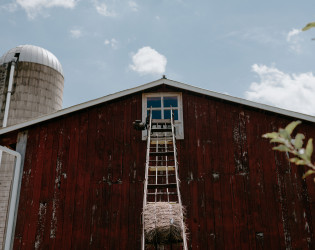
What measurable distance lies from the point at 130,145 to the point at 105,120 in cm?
111

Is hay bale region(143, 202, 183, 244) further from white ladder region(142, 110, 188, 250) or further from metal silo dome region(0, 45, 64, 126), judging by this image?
metal silo dome region(0, 45, 64, 126)

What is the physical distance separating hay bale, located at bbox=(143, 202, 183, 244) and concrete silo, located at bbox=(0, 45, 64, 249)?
1099cm

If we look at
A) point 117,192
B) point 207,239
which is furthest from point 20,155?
point 207,239

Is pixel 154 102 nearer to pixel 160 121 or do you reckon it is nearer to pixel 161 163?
pixel 160 121

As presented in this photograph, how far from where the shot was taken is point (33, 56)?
667 inches

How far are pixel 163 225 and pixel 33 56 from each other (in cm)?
1468

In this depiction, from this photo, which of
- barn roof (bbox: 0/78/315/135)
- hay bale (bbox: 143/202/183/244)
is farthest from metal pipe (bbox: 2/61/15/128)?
hay bale (bbox: 143/202/183/244)

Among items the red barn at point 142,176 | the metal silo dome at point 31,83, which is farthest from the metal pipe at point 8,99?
the red barn at point 142,176

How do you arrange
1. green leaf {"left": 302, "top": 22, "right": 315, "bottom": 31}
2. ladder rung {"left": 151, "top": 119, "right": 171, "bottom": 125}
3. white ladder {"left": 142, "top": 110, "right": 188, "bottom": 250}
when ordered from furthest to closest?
ladder rung {"left": 151, "top": 119, "right": 171, "bottom": 125} → white ladder {"left": 142, "top": 110, "right": 188, "bottom": 250} → green leaf {"left": 302, "top": 22, "right": 315, "bottom": 31}

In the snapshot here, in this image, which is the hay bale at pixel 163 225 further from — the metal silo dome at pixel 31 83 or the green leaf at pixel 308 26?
the metal silo dome at pixel 31 83

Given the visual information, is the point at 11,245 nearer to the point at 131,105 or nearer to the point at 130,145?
the point at 130,145

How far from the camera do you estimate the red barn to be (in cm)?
869

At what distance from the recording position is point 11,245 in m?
8.88

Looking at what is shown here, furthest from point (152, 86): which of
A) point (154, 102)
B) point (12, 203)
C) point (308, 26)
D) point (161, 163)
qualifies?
point (308, 26)
